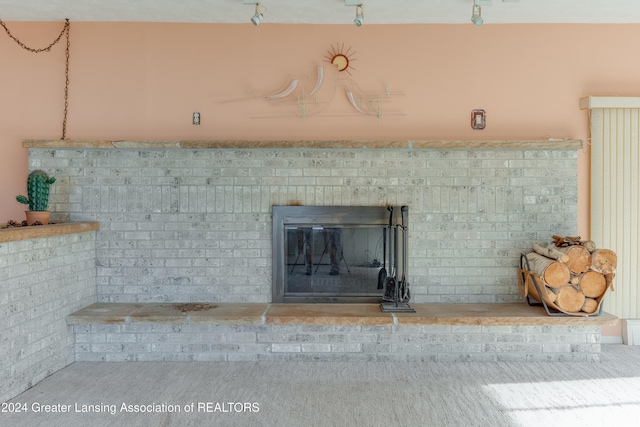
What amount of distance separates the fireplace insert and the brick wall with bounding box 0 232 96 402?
150 cm

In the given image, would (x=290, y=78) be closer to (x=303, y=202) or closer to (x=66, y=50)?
(x=303, y=202)

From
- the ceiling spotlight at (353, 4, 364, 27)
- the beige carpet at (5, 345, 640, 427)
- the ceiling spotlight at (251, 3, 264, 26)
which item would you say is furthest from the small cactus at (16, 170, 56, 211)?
the ceiling spotlight at (353, 4, 364, 27)

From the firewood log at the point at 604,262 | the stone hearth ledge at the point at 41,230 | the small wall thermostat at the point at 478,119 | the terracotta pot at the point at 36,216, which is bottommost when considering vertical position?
the firewood log at the point at 604,262

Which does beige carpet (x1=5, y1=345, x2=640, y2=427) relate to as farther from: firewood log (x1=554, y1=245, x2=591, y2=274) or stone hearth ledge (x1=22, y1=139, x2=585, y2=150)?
stone hearth ledge (x1=22, y1=139, x2=585, y2=150)

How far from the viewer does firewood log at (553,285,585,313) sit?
3.41m

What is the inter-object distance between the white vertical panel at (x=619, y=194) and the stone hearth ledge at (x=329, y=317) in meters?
0.68

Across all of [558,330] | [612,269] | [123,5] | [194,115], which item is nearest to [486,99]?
[612,269]

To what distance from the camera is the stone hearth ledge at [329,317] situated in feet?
11.0

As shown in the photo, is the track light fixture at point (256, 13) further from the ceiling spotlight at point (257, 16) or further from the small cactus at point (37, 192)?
the small cactus at point (37, 192)

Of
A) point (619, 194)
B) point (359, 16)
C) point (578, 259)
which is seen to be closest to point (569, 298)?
point (578, 259)

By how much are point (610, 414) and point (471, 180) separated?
6.16ft

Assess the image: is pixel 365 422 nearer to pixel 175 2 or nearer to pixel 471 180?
pixel 471 180

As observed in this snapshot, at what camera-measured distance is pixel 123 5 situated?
354cm

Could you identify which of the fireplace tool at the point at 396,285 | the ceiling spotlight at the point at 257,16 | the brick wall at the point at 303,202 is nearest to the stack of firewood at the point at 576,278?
the brick wall at the point at 303,202
